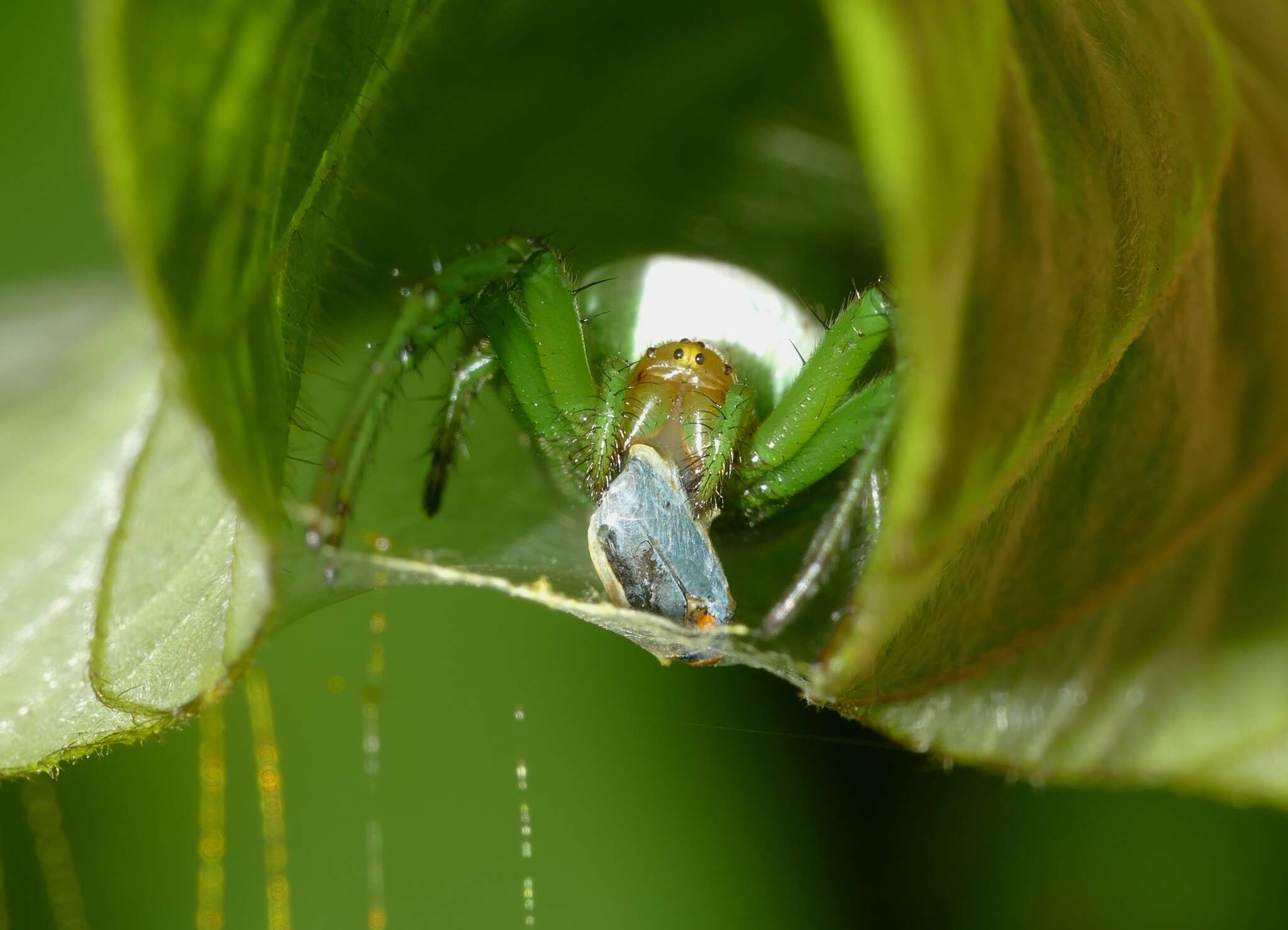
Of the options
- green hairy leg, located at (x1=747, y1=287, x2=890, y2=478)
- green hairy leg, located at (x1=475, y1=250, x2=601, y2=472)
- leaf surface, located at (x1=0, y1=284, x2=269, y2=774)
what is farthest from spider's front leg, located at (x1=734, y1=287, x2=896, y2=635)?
leaf surface, located at (x1=0, y1=284, x2=269, y2=774)

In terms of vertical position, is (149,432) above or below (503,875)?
above

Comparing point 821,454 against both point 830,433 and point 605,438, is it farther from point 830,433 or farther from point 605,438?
point 605,438

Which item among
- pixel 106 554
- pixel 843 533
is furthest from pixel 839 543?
pixel 106 554

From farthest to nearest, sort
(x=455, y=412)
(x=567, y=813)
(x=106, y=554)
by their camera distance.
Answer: (x=567, y=813)
(x=455, y=412)
(x=106, y=554)

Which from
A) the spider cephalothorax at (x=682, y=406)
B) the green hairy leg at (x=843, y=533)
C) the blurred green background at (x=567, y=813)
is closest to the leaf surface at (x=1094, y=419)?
the green hairy leg at (x=843, y=533)

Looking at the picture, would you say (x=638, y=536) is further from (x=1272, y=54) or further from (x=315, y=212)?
(x=1272, y=54)

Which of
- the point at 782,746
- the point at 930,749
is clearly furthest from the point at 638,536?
the point at 782,746

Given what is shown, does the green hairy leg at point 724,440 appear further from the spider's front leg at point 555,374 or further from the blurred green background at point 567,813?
the blurred green background at point 567,813
